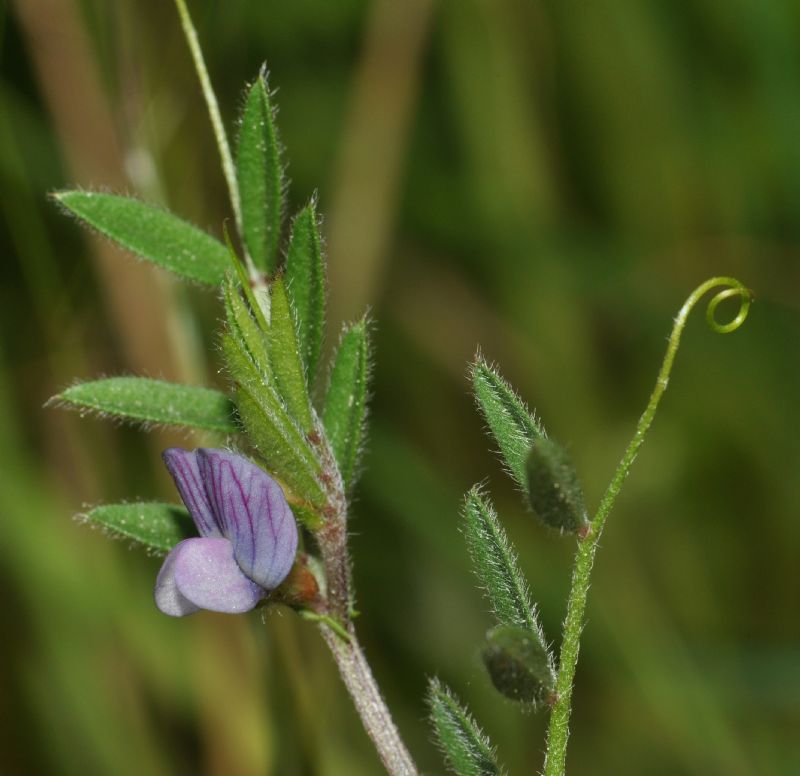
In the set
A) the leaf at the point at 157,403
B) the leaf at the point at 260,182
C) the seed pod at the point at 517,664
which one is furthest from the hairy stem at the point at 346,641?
the leaf at the point at 260,182

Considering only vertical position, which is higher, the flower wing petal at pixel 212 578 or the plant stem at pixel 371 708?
the flower wing petal at pixel 212 578

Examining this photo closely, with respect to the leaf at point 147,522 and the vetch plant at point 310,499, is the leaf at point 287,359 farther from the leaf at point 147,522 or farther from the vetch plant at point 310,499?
the leaf at point 147,522

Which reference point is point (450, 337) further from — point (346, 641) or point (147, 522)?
point (346, 641)

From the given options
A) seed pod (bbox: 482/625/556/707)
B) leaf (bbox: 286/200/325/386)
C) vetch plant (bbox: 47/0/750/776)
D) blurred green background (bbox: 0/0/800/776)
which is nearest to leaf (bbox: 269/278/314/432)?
vetch plant (bbox: 47/0/750/776)

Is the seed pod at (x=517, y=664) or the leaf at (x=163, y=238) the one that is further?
the leaf at (x=163, y=238)

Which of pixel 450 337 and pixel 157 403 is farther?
pixel 450 337

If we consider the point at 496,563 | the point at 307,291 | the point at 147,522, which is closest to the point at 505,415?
the point at 496,563

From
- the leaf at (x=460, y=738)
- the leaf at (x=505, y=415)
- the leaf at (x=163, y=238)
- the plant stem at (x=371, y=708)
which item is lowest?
the leaf at (x=460, y=738)
